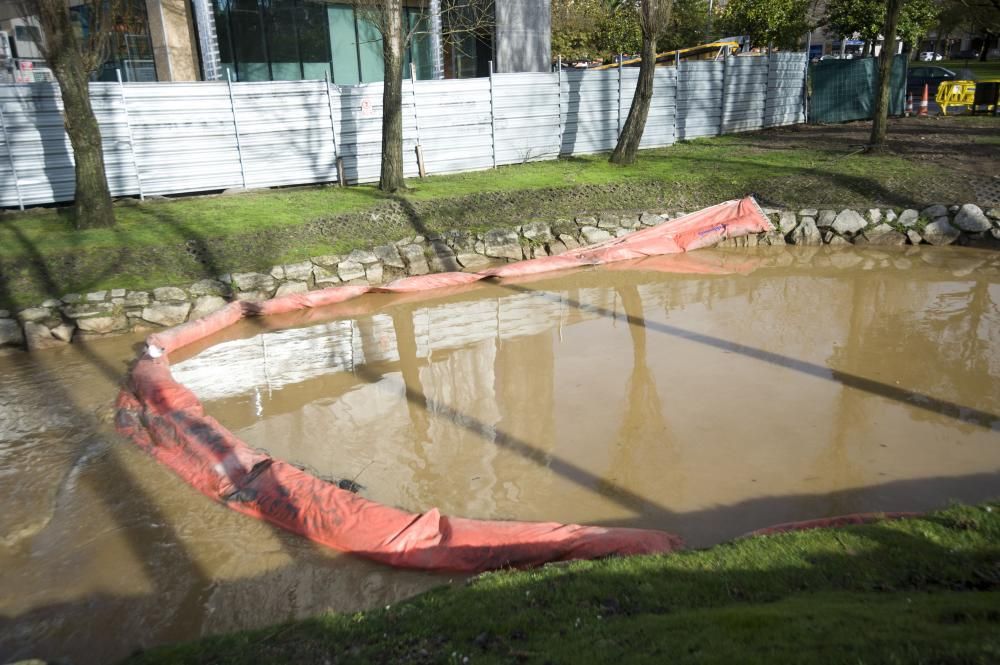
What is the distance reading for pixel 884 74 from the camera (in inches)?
627

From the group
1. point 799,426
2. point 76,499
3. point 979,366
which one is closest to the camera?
point 76,499

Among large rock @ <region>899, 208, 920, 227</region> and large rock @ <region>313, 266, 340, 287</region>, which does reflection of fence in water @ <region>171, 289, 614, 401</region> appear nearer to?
large rock @ <region>313, 266, 340, 287</region>

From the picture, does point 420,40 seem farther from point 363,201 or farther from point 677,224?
point 677,224

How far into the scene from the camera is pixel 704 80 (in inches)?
767

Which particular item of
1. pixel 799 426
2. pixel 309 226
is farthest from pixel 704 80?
pixel 799 426

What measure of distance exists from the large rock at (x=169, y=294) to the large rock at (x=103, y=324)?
1.72 feet

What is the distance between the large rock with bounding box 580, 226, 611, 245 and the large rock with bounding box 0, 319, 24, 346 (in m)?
8.77

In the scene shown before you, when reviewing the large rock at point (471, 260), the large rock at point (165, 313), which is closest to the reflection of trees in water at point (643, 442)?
the large rock at point (471, 260)

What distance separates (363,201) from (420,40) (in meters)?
10.2

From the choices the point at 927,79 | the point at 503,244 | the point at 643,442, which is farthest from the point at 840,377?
the point at 927,79

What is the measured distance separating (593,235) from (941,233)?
6.03m

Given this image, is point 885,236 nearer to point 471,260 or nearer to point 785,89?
point 471,260

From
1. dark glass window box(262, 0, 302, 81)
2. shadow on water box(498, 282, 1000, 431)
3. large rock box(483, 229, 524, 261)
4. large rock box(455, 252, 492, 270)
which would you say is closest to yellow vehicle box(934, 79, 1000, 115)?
large rock box(483, 229, 524, 261)

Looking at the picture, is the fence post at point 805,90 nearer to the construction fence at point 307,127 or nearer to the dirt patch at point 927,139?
the dirt patch at point 927,139
